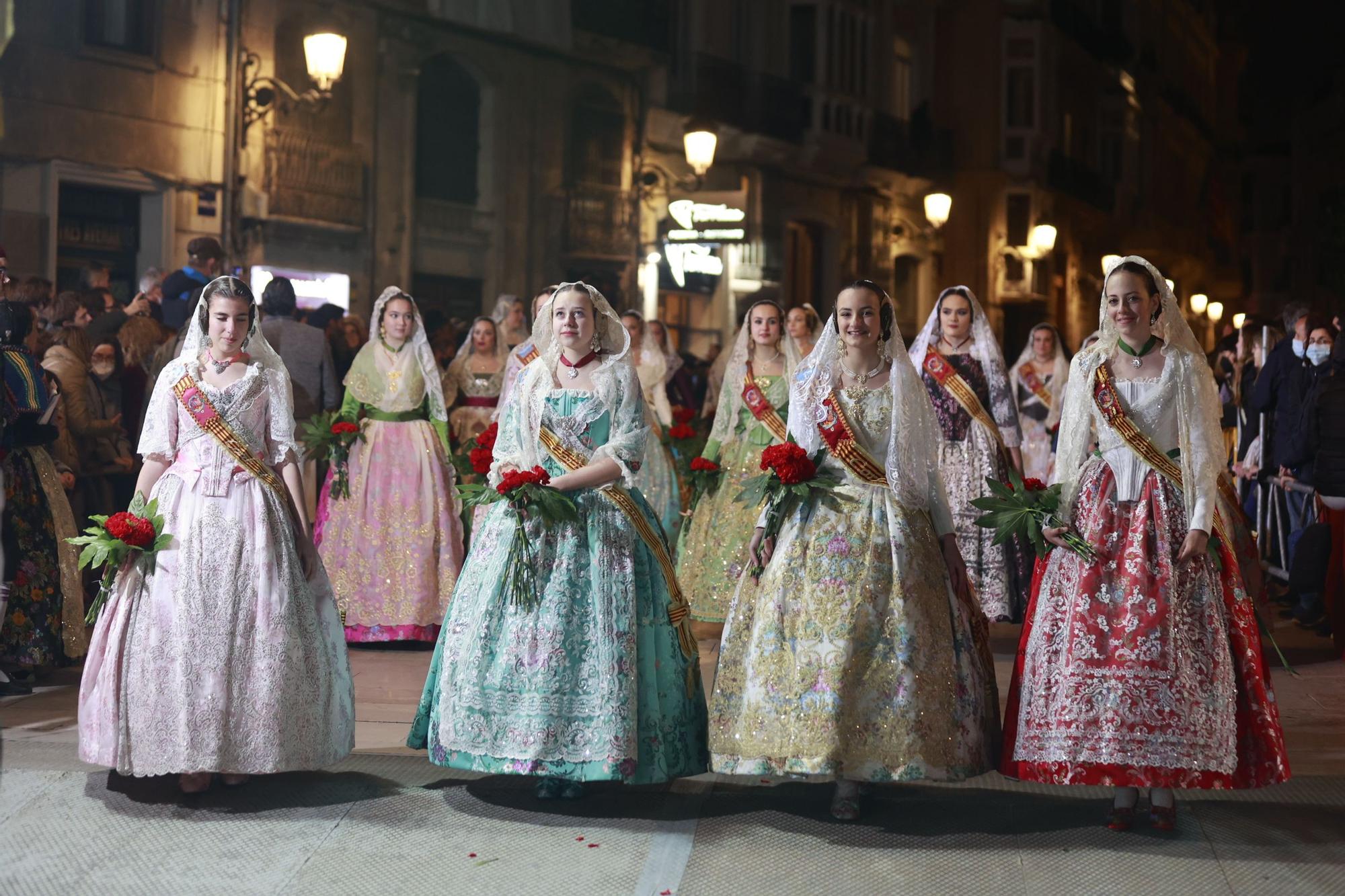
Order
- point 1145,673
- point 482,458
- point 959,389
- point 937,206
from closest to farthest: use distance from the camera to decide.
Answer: point 1145,673 < point 482,458 < point 959,389 < point 937,206

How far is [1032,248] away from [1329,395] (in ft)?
46.7

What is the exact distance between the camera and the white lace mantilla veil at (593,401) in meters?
5.08

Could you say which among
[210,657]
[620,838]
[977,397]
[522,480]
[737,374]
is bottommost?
[620,838]

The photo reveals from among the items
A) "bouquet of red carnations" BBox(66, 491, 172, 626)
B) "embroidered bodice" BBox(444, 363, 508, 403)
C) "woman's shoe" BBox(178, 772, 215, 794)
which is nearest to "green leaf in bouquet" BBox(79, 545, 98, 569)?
"bouquet of red carnations" BBox(66, 491, 172, 626)

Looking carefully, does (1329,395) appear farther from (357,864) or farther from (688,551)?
(357,864)

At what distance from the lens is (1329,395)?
8008 mm

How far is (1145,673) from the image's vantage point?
458 centimetres

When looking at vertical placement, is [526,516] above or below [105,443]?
below

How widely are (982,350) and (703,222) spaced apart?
30.7 ft

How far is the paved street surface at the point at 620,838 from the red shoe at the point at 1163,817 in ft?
0.13

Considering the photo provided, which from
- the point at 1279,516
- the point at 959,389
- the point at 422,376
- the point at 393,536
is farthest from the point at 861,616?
the point at 1279,516

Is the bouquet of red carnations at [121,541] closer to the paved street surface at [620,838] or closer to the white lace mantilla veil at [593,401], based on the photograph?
the paved street surface at [620,838]

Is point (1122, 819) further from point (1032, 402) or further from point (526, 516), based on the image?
point (1032, 402)

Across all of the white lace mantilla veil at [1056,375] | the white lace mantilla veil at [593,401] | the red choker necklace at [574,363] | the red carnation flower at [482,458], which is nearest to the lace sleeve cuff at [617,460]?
the white lace mantilla veil at [593,401]
